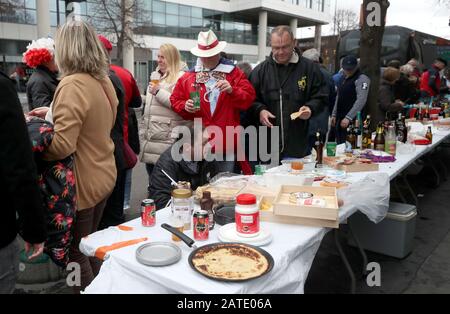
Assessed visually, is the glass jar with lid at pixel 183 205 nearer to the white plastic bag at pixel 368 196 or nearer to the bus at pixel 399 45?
the white plastic bag at pixel 368 196

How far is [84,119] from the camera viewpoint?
2172mm

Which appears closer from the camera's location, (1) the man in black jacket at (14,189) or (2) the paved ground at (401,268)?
(1) the man in black jacket at (14,189)

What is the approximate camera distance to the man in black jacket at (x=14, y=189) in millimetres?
1400

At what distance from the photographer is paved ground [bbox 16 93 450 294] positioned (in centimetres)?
306

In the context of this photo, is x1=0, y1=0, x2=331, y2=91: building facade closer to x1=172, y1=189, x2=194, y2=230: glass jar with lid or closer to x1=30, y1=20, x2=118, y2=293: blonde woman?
x1=30, y1=20, x2=118, y2=293: blonde woman

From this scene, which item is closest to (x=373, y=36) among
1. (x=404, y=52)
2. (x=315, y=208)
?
(x=315, y=208)

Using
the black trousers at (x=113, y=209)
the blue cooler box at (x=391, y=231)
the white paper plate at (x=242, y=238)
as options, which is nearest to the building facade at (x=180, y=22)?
the black trousers at (x=113, y=209)

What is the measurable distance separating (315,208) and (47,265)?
2075 millimetres

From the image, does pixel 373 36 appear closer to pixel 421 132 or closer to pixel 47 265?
pixel 421 132

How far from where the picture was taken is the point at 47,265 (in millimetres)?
2955

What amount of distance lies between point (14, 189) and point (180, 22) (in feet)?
101

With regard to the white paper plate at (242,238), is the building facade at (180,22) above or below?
above

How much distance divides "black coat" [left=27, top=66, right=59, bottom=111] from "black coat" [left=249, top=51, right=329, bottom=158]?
1825 mm

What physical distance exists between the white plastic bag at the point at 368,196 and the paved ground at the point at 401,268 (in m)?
0.78
